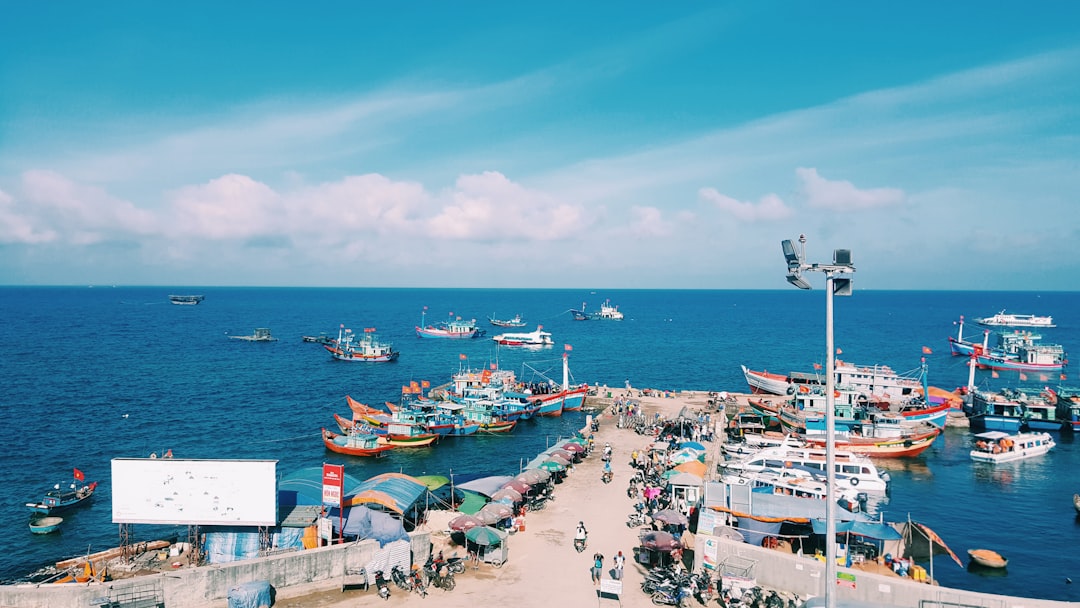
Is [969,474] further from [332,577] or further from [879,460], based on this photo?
[332,577]

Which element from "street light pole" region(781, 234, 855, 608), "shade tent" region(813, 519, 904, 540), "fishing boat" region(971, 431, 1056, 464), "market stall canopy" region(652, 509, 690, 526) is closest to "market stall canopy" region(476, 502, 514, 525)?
"market stall canopy" region(652, 509, 690, 526)

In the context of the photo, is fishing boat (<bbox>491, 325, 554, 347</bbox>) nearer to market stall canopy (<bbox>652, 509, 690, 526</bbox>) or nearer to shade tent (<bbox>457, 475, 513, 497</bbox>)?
shade tent (<bbox>457, 475, 513, 497</bbox>)

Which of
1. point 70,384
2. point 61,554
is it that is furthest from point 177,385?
point 61,554

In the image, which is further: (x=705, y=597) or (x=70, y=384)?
(x=70, y=384)

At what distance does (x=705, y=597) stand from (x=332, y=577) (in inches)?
539

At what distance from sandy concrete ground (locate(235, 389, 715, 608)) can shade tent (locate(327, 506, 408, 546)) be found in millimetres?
2395

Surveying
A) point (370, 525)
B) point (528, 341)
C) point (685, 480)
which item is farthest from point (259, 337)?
point (685, 480)

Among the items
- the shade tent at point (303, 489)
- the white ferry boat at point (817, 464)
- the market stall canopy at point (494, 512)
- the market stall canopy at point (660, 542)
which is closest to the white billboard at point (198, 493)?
the shade tent at point (303, 489)

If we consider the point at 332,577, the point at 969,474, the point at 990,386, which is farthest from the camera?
the point at 990,386

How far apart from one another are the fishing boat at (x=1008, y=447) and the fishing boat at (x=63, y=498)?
6079 centimetres

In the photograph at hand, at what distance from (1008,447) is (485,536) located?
44.2m

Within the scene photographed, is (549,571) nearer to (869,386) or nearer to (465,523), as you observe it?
(465,523)

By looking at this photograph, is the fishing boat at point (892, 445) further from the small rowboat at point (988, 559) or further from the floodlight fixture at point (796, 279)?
A: the floodlight fixture at point (796, 279)

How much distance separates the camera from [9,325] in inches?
6245
